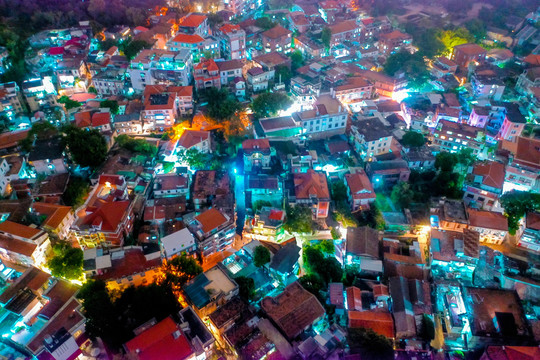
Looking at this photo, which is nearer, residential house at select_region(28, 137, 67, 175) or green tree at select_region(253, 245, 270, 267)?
green tree at select_region(253, 245, 270, 267)

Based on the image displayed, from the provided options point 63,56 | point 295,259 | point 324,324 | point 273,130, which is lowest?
point 324,324

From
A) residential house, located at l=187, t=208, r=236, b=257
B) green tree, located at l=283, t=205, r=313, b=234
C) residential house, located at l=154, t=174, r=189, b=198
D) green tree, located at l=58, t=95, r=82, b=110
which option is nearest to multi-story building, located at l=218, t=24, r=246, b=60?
green tree, located at l=58, t=95, r=82, b=110

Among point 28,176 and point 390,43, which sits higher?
point 390,43

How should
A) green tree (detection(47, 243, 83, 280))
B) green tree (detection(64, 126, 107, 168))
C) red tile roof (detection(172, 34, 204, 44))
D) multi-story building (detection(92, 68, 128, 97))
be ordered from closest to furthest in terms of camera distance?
green tree (detection(47, 243, 83, 280)) → green tree (detection(64, 126, 107, 168)) → multi-story building (detection(92, 68, 128, 97)) → red tile roof (detection(172, 34, 204, 44))

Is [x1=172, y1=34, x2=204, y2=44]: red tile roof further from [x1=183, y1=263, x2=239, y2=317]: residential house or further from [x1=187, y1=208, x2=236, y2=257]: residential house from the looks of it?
[x1=183, y1=263, x2=239, y2=317]: residential house

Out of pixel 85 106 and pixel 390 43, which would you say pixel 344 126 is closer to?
pixel 390 43

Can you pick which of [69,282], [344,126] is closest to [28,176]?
[69,282]

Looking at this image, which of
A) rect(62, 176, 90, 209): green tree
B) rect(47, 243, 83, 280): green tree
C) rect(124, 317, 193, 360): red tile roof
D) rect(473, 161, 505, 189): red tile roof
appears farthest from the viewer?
rect(473, 161, 505, 189): red tile roof
